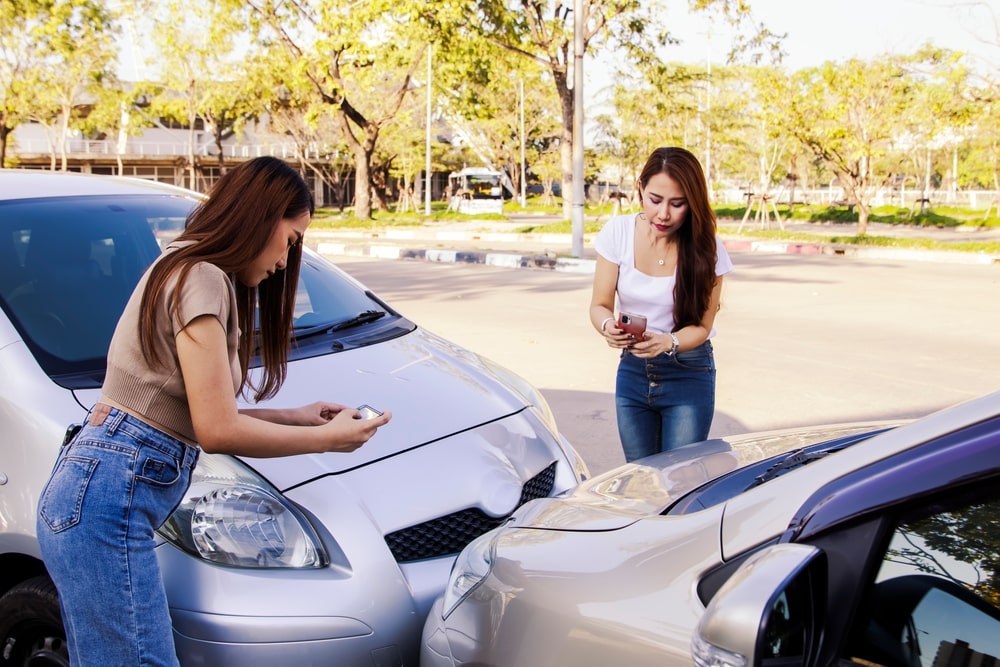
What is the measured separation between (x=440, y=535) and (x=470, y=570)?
52 centimetres

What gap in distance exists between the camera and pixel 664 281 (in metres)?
3.48

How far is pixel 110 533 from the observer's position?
2002mm

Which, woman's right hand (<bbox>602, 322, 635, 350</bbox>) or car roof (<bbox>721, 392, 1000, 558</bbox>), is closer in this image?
car roof (<bbox>721, 392, 1000, 558</bbox>)

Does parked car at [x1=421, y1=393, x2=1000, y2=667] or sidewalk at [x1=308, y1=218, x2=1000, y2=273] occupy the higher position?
sidewalk at [x1=308, y1=218, x2=1000, y2=273]

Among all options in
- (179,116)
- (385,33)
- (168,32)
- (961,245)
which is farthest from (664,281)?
(179,116)

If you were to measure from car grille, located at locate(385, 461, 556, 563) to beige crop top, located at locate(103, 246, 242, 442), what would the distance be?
2.46 ft

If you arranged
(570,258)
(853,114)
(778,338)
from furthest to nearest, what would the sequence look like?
1. (853,114)
2. (570,258)
3. (778,338)

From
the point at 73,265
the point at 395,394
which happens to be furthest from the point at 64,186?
the point at 395,394

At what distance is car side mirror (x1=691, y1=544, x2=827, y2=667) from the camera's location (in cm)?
128

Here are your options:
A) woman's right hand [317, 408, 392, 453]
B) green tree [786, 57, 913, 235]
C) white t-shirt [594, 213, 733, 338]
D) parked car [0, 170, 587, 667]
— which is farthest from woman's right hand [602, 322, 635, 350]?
green tree [786, 57, 913, 235]

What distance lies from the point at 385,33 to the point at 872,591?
24373mm

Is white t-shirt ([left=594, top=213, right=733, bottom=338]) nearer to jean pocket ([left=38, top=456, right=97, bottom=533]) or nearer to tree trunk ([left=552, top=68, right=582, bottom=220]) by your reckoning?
jean pocket ([left=38, top=456, right=97, bottom=533])

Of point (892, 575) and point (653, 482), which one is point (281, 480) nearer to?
point (653, 482)

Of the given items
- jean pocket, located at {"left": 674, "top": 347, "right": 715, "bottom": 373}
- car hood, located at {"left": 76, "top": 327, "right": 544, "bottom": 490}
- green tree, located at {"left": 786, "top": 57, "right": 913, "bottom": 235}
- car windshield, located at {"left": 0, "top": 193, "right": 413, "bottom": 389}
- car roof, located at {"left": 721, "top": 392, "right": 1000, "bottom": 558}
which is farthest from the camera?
green tree, located at {"left": 786, "top": 57, "right": 913, "bottom": 235}
